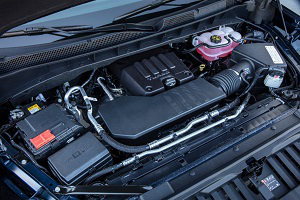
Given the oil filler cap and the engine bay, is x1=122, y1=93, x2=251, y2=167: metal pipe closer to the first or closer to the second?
the engine bay

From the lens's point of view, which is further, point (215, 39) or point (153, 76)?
point (215, 39)

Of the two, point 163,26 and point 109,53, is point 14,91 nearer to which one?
point 109,53

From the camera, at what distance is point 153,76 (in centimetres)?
197

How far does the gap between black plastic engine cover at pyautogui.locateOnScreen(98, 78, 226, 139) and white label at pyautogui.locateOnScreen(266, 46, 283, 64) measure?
55 centimetres

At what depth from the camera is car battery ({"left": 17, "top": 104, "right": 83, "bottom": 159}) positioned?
1.63m

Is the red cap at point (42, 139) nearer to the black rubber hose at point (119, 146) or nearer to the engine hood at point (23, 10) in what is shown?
the black rubber hose at point (119, 146)

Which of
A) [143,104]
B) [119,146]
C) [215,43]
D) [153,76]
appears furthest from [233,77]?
[119,146]

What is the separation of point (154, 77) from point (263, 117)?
0.72 m

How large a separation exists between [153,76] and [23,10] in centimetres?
83

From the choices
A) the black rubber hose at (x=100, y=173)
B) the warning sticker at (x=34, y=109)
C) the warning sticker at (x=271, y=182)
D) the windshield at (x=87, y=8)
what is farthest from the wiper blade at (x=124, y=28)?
the warning sticker at (x=271, y=182)

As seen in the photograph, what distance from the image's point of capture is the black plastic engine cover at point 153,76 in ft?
6.28

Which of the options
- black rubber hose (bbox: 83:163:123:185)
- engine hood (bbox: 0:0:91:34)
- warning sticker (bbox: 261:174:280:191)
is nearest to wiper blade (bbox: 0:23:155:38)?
engine hood (bbox: 0:0:91:34)

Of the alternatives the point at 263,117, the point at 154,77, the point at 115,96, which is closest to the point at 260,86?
the point at 263,117

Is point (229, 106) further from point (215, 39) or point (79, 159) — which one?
point (79, 159)
